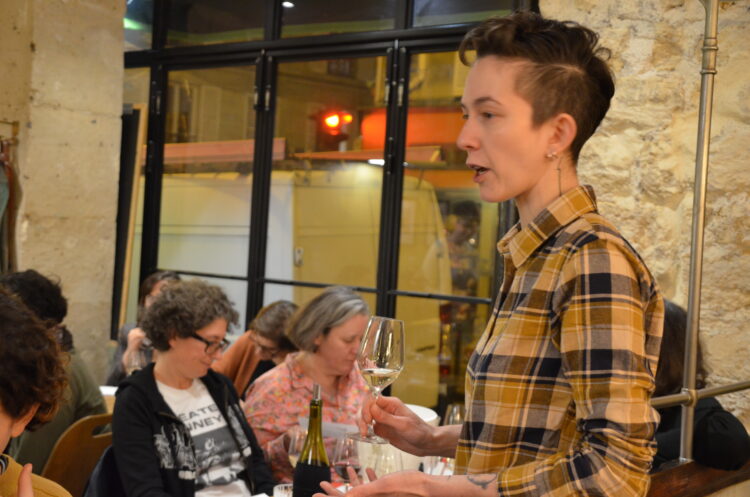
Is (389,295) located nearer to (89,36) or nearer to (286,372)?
(286,372)

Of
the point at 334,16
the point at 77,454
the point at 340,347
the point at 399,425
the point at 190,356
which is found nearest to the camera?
the point at 399,425

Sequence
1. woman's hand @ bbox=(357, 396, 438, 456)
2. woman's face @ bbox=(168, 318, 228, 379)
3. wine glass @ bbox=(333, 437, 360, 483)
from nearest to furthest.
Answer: woman's hand @ bbox=(357, 396, 438, 456)
wine glass @ bbox=(333, 437, 360, 483)
woman's face @ bbox=(168, 318, 228, 379)

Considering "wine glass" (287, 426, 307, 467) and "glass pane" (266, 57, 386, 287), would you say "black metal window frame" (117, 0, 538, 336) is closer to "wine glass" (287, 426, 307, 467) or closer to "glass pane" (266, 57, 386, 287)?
"glass pane" (266, 57, 386, 287)

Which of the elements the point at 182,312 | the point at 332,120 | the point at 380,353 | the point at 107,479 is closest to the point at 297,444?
the point at 107,479

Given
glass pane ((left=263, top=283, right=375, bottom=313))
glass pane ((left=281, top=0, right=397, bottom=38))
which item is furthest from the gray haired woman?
glass pane ((left=281, top=0, right=397, bottom=38))

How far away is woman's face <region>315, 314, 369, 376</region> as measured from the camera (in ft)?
11.2

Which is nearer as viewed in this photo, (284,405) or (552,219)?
(552,219)

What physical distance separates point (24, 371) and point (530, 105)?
0.92m

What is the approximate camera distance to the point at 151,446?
2.69 metres

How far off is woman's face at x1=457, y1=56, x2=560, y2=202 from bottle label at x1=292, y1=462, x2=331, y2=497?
143cm

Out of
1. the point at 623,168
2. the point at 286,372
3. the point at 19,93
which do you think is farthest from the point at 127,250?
the point at 623,168

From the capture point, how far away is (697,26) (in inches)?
115

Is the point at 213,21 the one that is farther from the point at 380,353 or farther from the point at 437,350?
the point at 380,353

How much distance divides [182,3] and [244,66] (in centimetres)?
70
